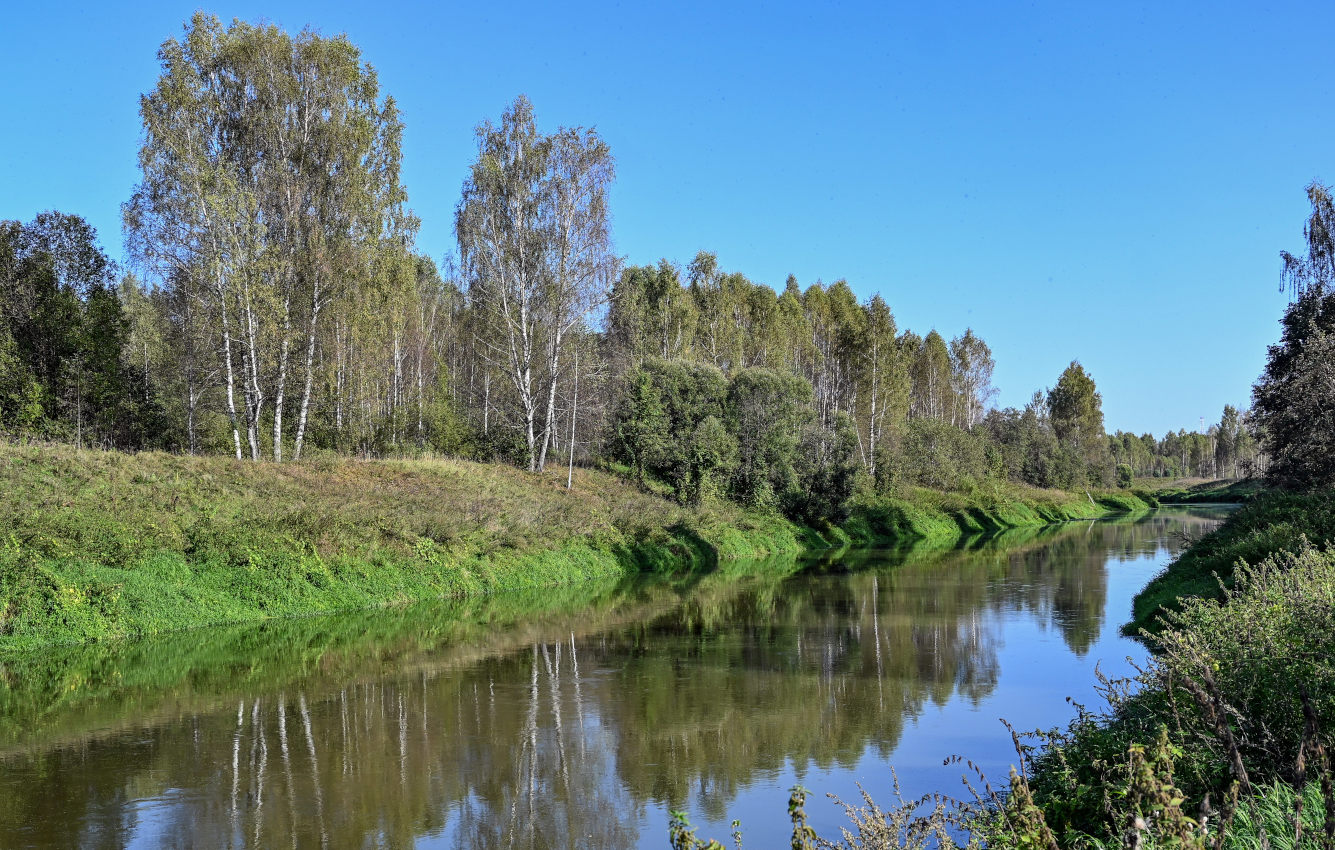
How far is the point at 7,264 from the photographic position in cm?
3008

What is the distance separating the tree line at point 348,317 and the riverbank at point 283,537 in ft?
12.6

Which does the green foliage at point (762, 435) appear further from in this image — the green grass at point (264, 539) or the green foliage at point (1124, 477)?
the green foliage at point (1124, 477)

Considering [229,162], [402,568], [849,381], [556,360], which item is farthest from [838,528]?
[229,162]

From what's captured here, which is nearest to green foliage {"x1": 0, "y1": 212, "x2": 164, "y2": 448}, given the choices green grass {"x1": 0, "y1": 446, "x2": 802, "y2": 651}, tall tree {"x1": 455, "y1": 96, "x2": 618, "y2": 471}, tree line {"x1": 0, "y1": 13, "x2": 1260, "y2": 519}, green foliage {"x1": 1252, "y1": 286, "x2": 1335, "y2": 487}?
tree line {"x1": 0, "y1": 13, "x2": 1260, "y2": 519}

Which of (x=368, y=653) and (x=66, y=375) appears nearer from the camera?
(x=368, y=653)

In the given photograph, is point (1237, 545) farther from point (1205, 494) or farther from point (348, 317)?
point (1205, 494)

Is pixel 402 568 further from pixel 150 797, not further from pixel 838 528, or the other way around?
pixel 838 528

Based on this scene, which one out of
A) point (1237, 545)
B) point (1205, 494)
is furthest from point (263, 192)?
point (1205, 494)

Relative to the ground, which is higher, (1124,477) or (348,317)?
(348,317)

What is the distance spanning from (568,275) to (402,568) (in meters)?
16.2

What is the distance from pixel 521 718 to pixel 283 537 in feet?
35.4

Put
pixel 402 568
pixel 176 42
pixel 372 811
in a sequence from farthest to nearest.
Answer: pixel 176 42, pixel 402 568, pixel 372 811

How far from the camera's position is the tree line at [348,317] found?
28.2m

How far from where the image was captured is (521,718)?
41.0ft
